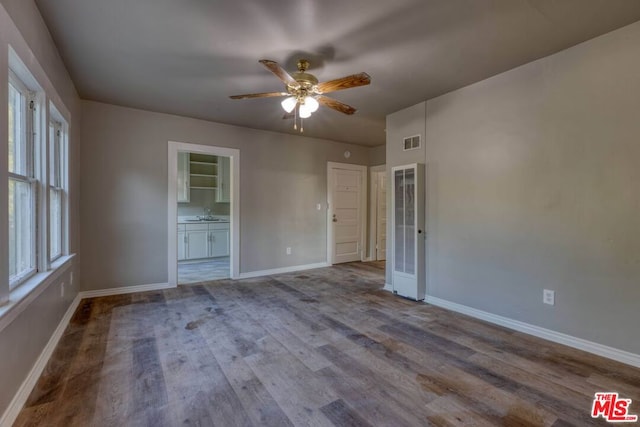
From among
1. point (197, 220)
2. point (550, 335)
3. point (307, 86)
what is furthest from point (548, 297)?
point (197, 220)

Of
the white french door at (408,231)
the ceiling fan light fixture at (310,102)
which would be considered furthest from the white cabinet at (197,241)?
the ceiling fan light fixture at (310,102)

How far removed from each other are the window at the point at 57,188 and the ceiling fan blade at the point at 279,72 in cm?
216

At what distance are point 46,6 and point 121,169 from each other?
2.27 meters

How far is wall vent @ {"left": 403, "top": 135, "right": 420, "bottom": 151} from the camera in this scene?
12.6ft

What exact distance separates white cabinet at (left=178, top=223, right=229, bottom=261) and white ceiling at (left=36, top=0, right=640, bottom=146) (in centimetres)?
318

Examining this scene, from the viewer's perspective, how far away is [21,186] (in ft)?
6.67

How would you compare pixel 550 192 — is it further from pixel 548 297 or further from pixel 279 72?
pixel 279 72

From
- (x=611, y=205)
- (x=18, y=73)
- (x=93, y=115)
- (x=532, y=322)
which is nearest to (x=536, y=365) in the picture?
(x=532, y=322)

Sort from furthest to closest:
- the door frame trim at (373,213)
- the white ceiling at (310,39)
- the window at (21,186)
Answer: the door frame trim at (373,213) → the white ceiling at (310,39) → the window at (21,186)

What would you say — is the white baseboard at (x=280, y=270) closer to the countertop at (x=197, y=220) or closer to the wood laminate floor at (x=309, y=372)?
the wood laminate floor at (x=309, y=372)

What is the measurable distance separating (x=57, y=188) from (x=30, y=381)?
70.7 inches

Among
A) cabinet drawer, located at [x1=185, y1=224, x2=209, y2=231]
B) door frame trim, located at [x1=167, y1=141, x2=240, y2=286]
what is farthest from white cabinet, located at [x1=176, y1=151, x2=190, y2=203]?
door frame trim, located at [x1=167, y1=141, x2=240, y2=286]

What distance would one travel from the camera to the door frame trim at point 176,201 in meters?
4.26

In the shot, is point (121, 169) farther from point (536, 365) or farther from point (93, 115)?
point (536, 365)
